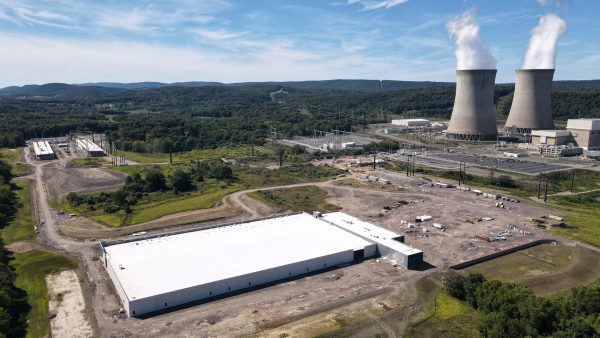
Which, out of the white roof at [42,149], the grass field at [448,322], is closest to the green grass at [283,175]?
the grass field at [448,322]

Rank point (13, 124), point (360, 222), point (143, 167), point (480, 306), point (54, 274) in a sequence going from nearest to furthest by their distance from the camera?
1. point (480, 306)
2. point (54, 274)
3. point (360, 222)
4. point (143, 167)
5. point (13, 124)

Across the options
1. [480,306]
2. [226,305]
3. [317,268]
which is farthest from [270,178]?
[480,306]

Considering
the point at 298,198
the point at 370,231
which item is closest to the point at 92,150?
the point at 298,198

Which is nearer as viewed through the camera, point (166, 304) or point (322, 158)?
point (166, 304)

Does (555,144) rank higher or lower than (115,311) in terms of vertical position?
higher

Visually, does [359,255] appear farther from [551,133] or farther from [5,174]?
[551,133]

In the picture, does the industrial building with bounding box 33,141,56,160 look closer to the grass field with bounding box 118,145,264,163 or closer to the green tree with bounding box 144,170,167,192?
the grass field with bounding box 118,145,264,163

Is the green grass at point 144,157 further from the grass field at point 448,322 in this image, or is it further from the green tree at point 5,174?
the grass field at point 448,322

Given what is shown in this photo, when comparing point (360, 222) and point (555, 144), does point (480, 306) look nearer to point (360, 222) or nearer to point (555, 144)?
point (360, 222)
